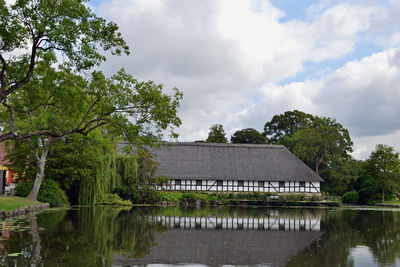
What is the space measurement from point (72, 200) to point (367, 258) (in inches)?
994

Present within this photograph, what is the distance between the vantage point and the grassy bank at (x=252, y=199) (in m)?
40.7

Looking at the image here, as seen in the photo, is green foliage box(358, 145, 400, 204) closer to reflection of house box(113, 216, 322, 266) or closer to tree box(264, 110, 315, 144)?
tree box(264, 110, 315, 144)

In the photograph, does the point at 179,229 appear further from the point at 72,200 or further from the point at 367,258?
Answer: the point at 72,200

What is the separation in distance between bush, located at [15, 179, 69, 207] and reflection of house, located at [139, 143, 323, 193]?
661 inches

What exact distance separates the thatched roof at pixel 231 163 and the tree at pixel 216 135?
60.6ft

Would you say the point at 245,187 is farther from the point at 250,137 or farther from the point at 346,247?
the point at 346,247

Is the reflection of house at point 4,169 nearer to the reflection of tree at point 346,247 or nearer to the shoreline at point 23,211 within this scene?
the shoreline at point 23,211

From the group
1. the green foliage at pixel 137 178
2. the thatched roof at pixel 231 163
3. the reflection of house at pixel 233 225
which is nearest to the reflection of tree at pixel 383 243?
the reflection of house at pixel 233 225

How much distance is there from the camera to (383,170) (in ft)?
161

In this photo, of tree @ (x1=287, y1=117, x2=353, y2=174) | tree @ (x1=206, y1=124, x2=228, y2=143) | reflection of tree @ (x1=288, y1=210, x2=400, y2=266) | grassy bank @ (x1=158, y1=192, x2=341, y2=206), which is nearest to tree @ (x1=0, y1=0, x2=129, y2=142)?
reflection of tree @ (x1=288, y1=210, x2=400, y2=266)

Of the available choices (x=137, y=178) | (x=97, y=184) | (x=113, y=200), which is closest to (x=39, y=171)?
(x=97, y=184)

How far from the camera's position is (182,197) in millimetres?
40250

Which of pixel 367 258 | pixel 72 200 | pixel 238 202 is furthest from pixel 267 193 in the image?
pixel 367 258

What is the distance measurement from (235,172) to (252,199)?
497 centimetres
